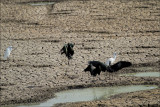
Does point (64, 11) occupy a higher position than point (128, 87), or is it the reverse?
point (64, 11)

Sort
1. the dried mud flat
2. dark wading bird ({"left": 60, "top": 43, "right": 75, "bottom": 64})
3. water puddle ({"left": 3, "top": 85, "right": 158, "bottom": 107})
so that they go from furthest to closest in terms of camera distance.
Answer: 1. dark wading bird ({"left": 60, "top": 43, "right": 75, "bottom": 64})
2. the dried mud flat
3. water puddle ({"left": 3, "top": 85, "right": 158, "bottom": 107})

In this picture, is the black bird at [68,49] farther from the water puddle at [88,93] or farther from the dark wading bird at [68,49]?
the water puddle at [88,93]

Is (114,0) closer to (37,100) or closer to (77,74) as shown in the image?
(77,74)

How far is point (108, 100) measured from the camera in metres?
10.7

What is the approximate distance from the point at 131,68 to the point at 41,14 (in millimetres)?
7480

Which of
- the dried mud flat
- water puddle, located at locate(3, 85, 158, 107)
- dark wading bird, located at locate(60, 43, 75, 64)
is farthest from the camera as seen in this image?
dark wading bird, located at locate(60, 43, 75, 64)

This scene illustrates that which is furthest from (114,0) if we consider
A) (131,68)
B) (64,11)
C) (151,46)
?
(131,68)

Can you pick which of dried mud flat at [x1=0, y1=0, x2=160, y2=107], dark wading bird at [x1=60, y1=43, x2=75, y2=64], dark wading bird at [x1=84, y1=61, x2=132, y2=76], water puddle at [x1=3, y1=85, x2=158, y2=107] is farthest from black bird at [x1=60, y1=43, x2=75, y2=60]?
dark wading bird at [x1=84, y1=61, x2=132, y2=76]

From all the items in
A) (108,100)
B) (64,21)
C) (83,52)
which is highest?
(64,21)

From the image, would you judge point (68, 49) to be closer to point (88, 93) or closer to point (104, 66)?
point (88, 93)

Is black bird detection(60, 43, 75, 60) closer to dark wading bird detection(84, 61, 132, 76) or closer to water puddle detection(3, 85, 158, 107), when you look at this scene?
water puddle detection(3, 85, 158, 107)

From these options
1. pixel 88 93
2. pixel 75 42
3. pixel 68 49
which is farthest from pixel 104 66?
pixel 75 42

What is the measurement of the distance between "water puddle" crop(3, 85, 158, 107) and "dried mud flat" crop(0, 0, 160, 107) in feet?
0.71

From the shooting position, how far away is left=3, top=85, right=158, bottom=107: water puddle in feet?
36.7
